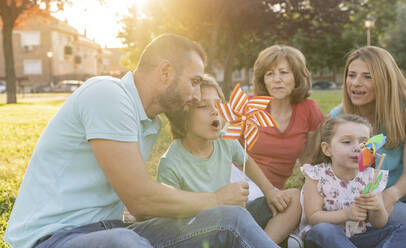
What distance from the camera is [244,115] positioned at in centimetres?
298

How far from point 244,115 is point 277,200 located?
2.04 ft

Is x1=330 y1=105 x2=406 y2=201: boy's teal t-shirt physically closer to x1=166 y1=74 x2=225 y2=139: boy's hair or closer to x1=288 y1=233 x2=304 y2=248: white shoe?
x1=288 y1=233 x2=304 y2=248: white shoe

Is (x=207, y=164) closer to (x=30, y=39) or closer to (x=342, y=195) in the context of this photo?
(x=342, y=195)

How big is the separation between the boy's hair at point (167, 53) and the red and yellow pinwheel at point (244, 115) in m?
→ 0.50

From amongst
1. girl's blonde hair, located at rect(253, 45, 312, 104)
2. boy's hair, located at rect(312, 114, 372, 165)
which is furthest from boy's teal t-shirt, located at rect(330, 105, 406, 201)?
girl's blonde hair, located at rect(253, 45, 312, 104)

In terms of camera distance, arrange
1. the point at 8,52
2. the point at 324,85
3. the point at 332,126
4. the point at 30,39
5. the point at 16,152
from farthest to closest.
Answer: the point at 324,85
the point at 30,39
the point at 8,52
the point at 16,152
the point at 332,126

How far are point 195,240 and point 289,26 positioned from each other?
20.1 metres

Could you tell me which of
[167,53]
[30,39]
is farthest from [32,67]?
[167,53]

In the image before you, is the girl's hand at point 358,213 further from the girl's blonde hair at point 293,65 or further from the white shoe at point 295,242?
the girl's blonde hair at point 293,65

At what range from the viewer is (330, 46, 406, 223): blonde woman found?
10.9ft

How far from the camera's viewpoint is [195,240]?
230 cm

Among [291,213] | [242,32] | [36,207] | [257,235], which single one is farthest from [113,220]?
[242,32]

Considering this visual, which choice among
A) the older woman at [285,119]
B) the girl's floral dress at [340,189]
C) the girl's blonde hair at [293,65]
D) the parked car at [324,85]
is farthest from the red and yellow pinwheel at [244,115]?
the parked car at [324,85]

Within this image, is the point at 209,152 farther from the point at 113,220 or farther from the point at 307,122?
the point at 307,122
